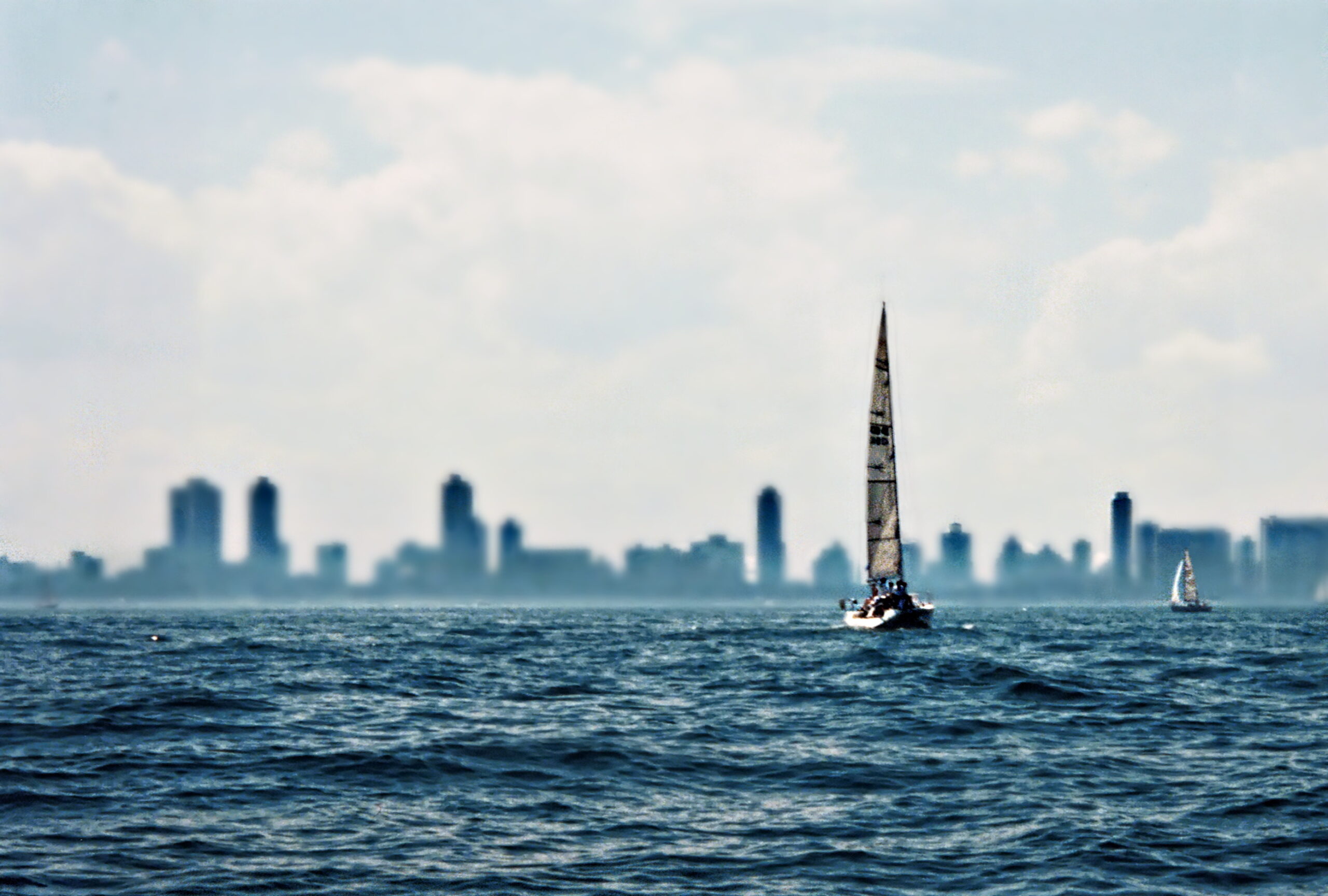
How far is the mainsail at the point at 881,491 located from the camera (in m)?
103

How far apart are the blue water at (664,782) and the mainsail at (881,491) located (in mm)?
49904

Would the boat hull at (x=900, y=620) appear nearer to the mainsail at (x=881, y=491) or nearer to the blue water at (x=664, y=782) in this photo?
the mainsail at (x=881, y=491)

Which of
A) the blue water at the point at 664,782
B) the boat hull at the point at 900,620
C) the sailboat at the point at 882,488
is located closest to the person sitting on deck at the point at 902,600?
the boat hull at the point at 900,620

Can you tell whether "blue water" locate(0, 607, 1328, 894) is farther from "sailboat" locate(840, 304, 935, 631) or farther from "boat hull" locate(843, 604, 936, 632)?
"sailboat" locate(840, 304, 935, 631)

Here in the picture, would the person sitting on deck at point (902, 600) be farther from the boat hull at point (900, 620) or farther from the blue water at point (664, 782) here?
the blue water at point (664, 782)

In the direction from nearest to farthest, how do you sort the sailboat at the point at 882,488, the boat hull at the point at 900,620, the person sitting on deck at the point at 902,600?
the boat hull at the point at 900,620
the person sitting on deck at the point at 902,600
the sailboat at the point at 882,488

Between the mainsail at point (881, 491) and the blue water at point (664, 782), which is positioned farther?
the mainsail at point (881, 491)

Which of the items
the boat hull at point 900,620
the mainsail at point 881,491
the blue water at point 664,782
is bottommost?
the boat hull at point 900,620

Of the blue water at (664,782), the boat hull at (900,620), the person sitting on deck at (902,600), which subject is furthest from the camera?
the person sitting on deck at (902,600)

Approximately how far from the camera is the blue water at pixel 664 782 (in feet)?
60.9

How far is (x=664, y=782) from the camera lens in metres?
25.8

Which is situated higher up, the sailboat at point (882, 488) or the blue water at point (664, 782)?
the sailboat at point (882, 488)

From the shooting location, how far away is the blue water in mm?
18562

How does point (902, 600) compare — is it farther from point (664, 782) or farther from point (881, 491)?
point (664, 782)
